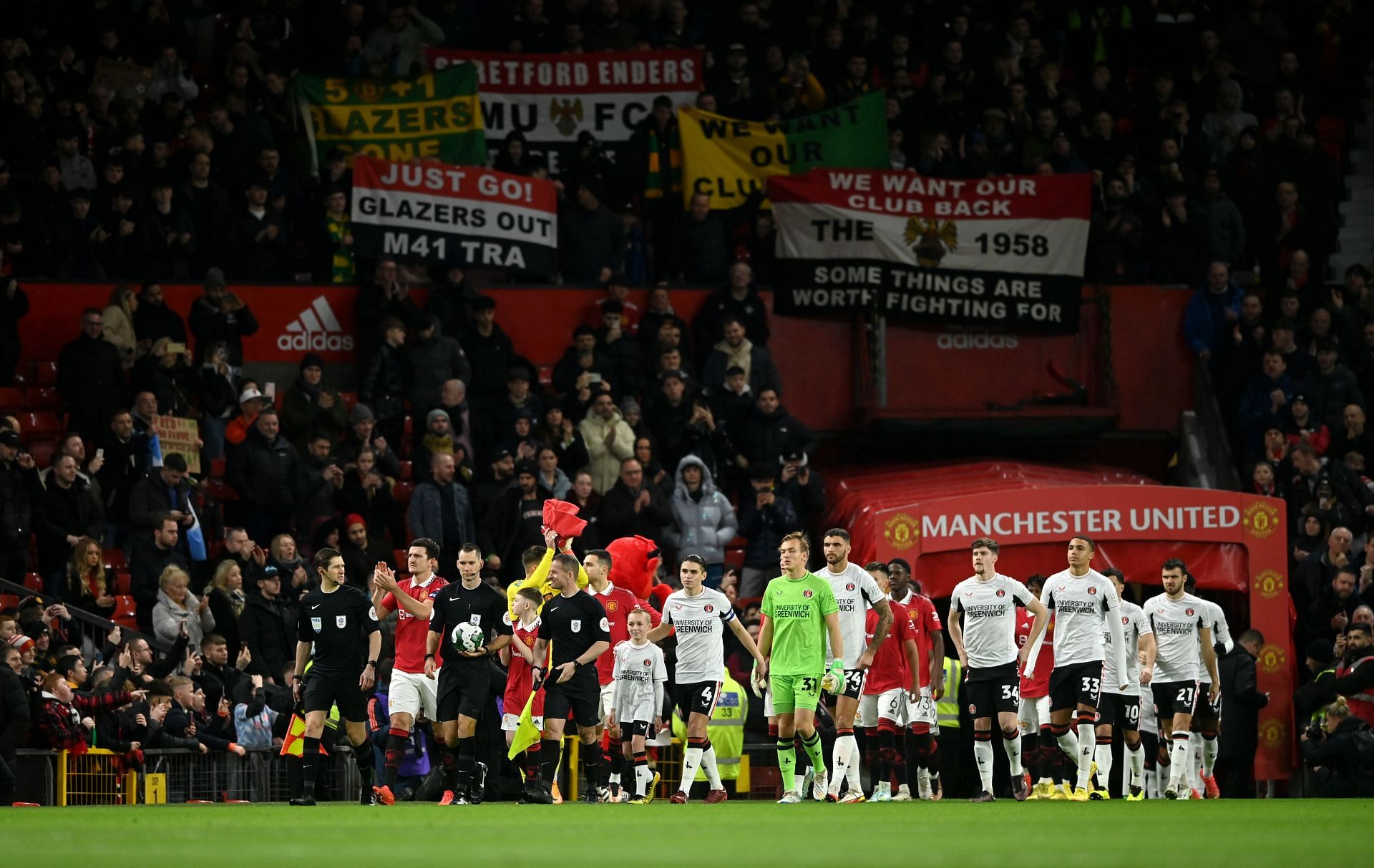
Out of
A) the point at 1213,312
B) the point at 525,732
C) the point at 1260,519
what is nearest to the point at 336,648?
the point at 525,732

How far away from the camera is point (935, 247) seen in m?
27.6

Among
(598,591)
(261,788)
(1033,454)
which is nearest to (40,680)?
(261,788)

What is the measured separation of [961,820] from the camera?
13.7 m

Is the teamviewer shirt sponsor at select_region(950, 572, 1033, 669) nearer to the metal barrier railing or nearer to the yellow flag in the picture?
the yellow flag

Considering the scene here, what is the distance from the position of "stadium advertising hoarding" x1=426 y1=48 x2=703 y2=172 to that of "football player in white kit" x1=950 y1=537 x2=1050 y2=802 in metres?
11.4

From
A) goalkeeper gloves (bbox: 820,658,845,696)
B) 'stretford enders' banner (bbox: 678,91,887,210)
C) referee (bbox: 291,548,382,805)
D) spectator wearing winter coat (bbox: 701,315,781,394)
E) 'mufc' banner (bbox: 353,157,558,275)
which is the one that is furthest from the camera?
'stretford enders' banner (bbox: 678,91,887,210)

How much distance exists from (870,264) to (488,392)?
18.5 feet

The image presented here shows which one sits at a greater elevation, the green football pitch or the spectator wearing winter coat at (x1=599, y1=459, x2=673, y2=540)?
the spectator wearing winter coat at (x1=599, y1=459, x2=673, y2=540)

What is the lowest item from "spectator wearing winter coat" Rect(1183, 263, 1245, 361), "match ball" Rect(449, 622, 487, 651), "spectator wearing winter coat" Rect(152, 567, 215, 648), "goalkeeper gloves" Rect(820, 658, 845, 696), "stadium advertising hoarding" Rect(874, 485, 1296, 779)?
"goalkeeper gloves" Rect(820, 658, 845, 696)

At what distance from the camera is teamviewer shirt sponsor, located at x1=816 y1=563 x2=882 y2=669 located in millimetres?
17656

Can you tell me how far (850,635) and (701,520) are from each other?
5.90m

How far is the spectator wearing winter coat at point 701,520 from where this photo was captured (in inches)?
925

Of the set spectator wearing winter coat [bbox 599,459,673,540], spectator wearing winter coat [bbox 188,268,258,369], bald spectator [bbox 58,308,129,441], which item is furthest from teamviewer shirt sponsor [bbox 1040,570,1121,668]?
bald spectator [bbox 58,308,129,441]

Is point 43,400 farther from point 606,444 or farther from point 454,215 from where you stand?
point 606,444
